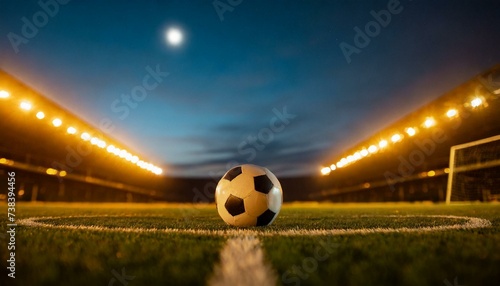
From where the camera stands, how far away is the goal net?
16500 mm

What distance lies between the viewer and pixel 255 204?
412cm

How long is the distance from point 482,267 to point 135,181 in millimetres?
45976

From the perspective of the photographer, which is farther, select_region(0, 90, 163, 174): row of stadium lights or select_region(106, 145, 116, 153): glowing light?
select_region(106, 145, 116, 153): glowing light

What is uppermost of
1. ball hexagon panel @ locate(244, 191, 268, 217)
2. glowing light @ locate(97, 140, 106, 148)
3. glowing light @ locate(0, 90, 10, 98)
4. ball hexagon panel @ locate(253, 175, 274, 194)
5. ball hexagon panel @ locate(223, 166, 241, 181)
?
glowing light @ locate(97, 140, 106, 148)

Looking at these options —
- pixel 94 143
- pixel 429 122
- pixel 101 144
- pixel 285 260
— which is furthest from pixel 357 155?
pixel 285 260

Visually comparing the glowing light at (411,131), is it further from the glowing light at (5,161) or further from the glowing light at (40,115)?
the glowing light at (5,161)

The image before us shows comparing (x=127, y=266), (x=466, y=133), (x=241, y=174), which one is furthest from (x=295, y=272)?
(x=466, y=133)

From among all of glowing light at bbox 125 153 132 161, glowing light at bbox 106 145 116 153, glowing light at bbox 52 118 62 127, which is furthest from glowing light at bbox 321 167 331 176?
glowing light at bbox 52 118 62 127

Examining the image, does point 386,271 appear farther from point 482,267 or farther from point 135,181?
point 135,181

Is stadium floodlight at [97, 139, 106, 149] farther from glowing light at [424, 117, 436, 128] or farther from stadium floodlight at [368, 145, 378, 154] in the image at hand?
glowing light at [424, 117, 436, 128]

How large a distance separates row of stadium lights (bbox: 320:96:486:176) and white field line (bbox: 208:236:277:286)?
63.9ft

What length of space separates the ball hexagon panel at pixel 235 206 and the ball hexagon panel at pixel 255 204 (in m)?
0.06

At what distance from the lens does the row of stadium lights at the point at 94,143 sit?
1914cm

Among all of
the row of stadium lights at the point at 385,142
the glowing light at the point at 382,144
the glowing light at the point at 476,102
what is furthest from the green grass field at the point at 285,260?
the glowing light at the point at 382,144
